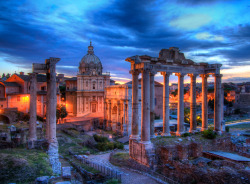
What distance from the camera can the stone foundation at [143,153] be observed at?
15.2 metres

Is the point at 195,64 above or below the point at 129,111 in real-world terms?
above

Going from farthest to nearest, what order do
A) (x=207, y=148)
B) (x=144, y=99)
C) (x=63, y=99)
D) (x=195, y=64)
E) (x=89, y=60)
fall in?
(x=63, y=99) → (x=89, y=60) → (x=195, y=64) → (x=207, y=148) → (x=144, y=99)

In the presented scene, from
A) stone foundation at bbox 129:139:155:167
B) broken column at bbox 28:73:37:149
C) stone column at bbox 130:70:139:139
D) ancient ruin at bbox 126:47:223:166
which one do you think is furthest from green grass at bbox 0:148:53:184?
stone column at bbox 130:70:139:139

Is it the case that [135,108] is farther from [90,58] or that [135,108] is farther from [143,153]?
[90,58]

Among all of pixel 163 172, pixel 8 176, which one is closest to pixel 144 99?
pixel 163 172

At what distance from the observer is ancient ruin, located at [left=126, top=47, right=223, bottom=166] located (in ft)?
52.0

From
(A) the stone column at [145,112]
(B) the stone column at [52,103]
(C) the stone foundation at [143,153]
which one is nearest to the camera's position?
(C) the stone foundation at [143,153]

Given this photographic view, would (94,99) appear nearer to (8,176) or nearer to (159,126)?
(159,126)

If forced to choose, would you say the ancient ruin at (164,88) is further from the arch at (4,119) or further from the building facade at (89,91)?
the building facade at (89,91)

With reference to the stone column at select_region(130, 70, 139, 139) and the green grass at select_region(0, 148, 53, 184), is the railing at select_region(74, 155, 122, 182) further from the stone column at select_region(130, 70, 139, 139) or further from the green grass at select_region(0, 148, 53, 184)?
the green grass at select_region(0, 148, 53, 184)

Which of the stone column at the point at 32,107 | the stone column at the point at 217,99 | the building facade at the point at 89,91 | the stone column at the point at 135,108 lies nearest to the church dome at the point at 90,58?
the building facade at the point at 89,91

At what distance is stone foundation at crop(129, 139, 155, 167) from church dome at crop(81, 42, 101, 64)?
38574mm

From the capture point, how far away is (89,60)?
52.3m

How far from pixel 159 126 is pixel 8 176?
31.3 meters
